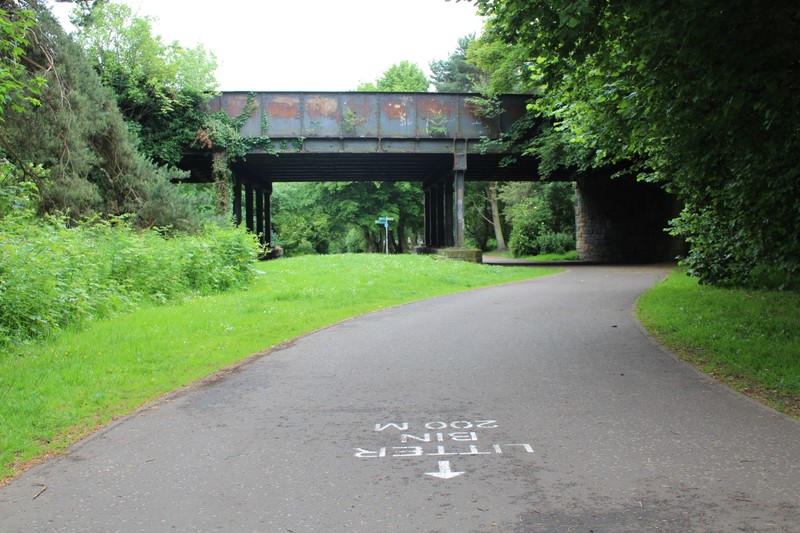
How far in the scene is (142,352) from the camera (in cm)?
889


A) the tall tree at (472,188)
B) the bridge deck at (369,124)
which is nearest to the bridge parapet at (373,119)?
the bridge deck at (369,124)

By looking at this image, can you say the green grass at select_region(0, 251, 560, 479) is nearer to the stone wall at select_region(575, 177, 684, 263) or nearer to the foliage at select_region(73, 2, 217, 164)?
the foliage at select_region(73, 2, 217, 164)

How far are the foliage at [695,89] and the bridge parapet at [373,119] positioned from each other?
56.4 ft

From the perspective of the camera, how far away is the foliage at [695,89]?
25.8 feet

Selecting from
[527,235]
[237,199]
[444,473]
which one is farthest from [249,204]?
[444,473]

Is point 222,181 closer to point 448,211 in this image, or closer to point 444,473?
point 448,211

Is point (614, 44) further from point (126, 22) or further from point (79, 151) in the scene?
point (126, 22)

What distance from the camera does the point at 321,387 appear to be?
743cm

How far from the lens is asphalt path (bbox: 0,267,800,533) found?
3.98 m

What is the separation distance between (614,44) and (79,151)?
1719 centimetres

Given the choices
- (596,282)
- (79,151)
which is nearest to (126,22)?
(79,151)

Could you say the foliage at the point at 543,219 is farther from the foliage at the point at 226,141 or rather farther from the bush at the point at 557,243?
the foliage at the point at 226,141

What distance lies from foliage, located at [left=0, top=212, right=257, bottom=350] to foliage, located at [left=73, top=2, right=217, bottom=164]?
10055mm

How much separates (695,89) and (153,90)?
25.5 meters
